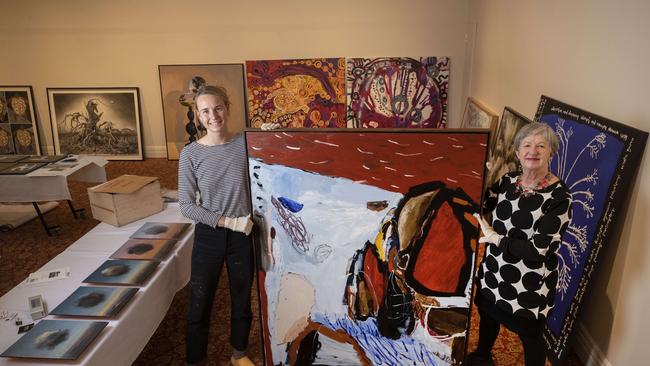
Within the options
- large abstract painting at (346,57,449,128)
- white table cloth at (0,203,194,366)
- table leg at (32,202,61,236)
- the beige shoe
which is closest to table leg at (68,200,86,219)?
table leg at (32,202,61,236)

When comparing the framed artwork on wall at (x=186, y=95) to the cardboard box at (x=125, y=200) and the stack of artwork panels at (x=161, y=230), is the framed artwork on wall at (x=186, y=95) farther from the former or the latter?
the stack of artwork panels at (x=161, y=230)

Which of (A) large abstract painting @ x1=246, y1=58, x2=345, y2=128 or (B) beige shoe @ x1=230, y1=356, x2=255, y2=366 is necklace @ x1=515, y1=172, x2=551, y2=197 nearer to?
(B) beige shoe @ x1=230, y1=356, x2=255, y2=366

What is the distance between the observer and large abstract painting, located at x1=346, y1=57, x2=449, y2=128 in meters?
5.64

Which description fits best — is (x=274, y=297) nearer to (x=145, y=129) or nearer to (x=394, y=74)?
(x=394, y=74)

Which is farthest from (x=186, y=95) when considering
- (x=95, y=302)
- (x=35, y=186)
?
(x=95, y=302)

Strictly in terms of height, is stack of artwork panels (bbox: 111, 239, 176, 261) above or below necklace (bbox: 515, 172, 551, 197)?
below

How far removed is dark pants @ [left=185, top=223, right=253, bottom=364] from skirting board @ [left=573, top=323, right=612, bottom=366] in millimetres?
1841

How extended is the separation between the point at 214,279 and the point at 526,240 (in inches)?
58.0

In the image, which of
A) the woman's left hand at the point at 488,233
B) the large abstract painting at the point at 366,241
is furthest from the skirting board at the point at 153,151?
the woman's left hand at the point at 488,233

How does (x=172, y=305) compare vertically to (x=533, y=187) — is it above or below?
below

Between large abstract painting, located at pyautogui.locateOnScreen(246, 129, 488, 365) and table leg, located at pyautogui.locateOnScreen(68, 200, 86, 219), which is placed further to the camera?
table leg, located at pyautogui.locateOnScreen(68, 200, 86, 219)

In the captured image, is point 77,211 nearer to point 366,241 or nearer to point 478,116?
point 366,241

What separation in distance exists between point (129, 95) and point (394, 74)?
363 cm

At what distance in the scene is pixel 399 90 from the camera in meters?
5.71
